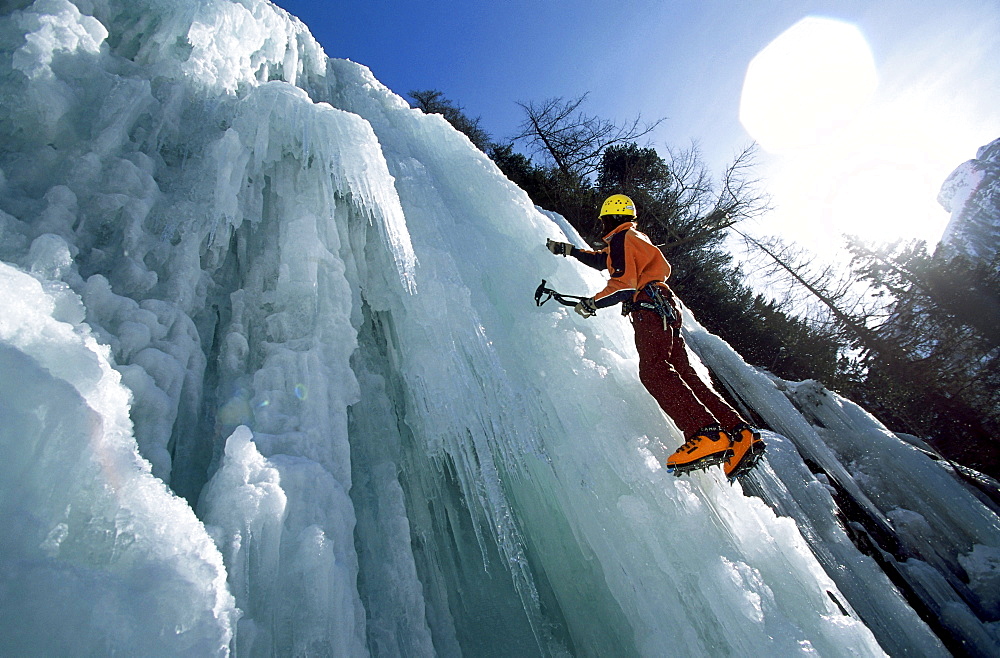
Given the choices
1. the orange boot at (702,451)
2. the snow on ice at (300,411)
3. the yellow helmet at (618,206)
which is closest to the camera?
the snow on ice at (300,411)

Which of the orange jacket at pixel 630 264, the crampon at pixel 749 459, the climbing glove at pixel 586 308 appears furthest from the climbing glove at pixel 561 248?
the crampon at pixel 749 459

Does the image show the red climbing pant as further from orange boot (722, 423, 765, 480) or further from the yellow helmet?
the yellow helmet

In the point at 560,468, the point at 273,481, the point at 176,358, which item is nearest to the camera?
the point at 273,481

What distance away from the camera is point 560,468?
7.46ft

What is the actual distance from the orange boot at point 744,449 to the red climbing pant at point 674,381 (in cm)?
5

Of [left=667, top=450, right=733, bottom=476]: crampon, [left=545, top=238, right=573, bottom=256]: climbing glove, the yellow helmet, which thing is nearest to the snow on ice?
[left=667, top=450, right=733, bottom=476]: crampon

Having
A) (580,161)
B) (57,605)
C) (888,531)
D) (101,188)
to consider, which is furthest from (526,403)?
(580,161)

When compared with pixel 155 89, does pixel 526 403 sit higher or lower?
lower

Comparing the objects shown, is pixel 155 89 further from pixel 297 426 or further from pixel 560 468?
pixel 560 468

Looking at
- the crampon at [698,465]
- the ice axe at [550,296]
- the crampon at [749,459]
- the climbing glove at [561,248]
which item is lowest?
the crampon at [749,459]

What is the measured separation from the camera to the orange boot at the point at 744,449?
214cm

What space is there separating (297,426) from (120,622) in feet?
3.94

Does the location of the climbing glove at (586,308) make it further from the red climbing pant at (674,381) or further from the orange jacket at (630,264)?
the red climbing pant at (674,381)

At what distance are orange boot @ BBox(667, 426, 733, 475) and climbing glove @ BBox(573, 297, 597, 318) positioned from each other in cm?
98
